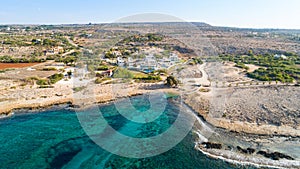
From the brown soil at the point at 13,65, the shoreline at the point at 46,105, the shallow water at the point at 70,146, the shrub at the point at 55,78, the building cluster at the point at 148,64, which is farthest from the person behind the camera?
the brown soil at the point at 13,65

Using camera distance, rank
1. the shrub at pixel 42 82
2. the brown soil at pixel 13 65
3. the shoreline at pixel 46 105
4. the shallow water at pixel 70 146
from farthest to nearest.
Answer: the brown soil at pixel 13 65
the shrub at pixel 42 82
the shoreline at pixel 46 105
the shallow water at pixel 70 146

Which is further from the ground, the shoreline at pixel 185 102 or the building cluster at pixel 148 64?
the building cluster at pixel 148 64

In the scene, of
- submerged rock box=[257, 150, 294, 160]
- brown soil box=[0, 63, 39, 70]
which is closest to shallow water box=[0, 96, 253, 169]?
submerged rock box=[257, 150, 294, 160]

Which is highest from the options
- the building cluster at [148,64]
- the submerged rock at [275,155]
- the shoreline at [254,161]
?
the building cluster at [148,64]

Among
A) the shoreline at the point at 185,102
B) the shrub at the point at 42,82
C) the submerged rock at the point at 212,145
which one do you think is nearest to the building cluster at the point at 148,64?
the shoreline at the point at 185,102

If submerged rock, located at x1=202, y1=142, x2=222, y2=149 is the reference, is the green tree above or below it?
above

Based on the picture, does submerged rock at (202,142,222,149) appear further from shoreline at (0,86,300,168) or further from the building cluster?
the building cluster

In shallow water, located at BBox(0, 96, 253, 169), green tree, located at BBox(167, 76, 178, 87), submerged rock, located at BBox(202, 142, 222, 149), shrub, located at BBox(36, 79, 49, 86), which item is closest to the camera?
shallow water, located at BBox(0, 96, 253, 169)

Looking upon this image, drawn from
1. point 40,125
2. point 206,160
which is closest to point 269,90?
point 206,160

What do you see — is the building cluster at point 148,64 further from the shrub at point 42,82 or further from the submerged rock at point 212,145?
the submerged rock at point 212,145
